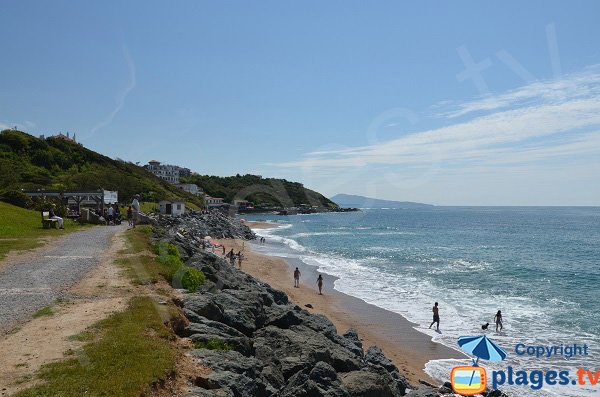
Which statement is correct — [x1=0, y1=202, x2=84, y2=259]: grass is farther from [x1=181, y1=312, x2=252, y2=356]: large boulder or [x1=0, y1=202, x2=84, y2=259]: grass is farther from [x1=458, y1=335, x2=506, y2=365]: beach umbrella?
[x1=458, y1=335, x2=506, y2=365]: beach umbrella

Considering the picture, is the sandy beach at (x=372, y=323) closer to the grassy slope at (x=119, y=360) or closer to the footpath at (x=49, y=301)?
the grassy slope at (x=119, y=360)

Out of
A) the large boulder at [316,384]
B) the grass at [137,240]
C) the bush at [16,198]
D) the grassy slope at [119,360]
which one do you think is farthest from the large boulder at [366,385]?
the bush at [16,198]

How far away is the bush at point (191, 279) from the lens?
1473 cm

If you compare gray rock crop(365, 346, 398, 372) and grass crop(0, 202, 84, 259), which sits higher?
grass crop(0, 202, 84, 259)

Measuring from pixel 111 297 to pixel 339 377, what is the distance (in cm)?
652

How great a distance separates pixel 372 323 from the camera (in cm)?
2334

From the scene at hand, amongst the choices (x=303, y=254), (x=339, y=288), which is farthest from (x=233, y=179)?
(x=339, y=288)

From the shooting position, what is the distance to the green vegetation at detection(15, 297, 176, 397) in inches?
269

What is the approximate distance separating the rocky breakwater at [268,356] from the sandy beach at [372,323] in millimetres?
3179

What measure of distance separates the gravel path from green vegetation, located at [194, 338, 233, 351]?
4128mm

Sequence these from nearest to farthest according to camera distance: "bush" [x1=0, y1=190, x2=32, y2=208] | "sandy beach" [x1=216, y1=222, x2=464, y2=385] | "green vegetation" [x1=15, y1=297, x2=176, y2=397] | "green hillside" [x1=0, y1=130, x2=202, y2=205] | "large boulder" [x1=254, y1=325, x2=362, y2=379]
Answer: "green vegetation" [x1=15, y1=297, x2=176, y2=397] → "large boulder" [x1=254, y1=325, x2=362, y2=379] → "sandy beach" [x1=216, y1=222, x2=464, y2=385] → "bush" [x1=0, y1=190, x2=32, y2=208] → "green hillside" [x1=0, y1=130, x2=202, y2=205]

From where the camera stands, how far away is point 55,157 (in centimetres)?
9494

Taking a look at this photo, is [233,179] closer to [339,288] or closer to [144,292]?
[339,288]

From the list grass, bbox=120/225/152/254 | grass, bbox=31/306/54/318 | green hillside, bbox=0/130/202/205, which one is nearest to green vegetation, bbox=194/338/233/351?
grass, bbox=31/306/54/318
